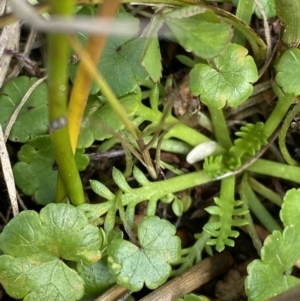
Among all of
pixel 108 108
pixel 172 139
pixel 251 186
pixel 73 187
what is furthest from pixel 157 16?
pixel 251 186

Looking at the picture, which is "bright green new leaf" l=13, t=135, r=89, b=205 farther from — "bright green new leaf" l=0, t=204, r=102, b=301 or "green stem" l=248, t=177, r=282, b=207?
"green stem" l=248, t=177, r=282, b=207

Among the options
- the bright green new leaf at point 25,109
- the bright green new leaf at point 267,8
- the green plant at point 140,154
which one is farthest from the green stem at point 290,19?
the bright green new leaf at point 25,109

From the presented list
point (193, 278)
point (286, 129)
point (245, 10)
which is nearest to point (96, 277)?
point (193, 278)

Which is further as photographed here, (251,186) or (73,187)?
(251,186)

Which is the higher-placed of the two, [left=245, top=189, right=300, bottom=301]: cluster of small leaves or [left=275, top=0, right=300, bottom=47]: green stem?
[left=275, top=0, right=300, bottom=47]: green stem

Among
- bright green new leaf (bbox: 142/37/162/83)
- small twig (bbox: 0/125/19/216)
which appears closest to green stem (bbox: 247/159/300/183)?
bright green new leaf (bbox: 142/37/162/83)

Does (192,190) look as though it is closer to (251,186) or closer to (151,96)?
(251,186)
